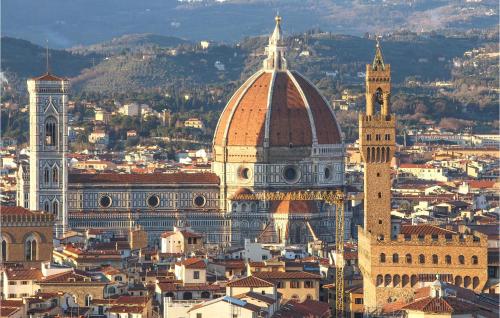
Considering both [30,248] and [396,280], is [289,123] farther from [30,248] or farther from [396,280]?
[396,280]

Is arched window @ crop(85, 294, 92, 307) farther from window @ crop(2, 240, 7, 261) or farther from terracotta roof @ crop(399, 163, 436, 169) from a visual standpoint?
terracotta roof @ crop(399, 163, 436, 169)

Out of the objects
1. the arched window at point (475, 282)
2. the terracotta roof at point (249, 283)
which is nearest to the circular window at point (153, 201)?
the arched window at point (475, 282)

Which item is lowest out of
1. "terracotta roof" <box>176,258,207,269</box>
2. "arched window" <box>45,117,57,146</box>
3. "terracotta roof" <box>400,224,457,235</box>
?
"terracotta roof" <box>176,258,207,269</box>

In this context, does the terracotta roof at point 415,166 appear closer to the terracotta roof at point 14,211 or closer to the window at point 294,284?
the terracotta roof at point 14,211

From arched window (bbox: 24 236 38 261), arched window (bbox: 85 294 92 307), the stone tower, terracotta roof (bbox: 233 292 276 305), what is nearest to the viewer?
terracotta roof (bbox: 233 292 276 305)

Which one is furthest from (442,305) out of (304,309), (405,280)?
(405,280)

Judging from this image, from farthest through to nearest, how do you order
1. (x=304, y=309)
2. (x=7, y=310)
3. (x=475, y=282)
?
(x=475, y=282) < (x=304, y=309) < (x=7, y=310)

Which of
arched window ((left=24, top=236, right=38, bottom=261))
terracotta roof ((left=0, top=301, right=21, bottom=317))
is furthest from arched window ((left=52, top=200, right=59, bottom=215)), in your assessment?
terracotta roof ((left=0, top=301, right=21, bottom=317))
